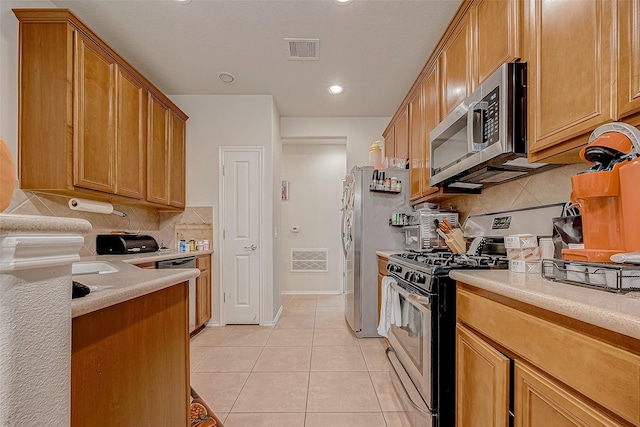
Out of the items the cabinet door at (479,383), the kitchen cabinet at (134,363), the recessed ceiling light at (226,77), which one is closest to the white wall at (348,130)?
the recessed ceiling light at (226,77)

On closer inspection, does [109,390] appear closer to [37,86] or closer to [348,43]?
[37,86]

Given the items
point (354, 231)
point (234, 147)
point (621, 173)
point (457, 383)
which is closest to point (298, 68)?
point (234, 147)

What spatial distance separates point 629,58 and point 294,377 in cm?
234

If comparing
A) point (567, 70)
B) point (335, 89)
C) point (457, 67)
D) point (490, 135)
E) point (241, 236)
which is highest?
point (335, 89)

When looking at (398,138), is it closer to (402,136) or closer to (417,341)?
(402,136)

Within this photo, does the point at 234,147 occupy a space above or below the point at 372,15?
below

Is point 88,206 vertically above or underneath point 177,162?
underneath

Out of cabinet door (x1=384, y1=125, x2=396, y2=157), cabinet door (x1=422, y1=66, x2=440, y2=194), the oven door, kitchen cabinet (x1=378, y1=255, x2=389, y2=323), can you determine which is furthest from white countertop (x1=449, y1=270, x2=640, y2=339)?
cabinet door (x1=384, y1=125, x2=396, y2=157)

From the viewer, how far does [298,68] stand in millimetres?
2756

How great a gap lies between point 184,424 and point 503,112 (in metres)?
1.91

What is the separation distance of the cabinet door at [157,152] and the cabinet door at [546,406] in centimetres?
291

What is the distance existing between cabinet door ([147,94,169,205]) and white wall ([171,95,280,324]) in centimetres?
39

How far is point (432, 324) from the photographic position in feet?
4.31

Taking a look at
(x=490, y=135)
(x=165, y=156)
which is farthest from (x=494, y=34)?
(x=165, y=156)
